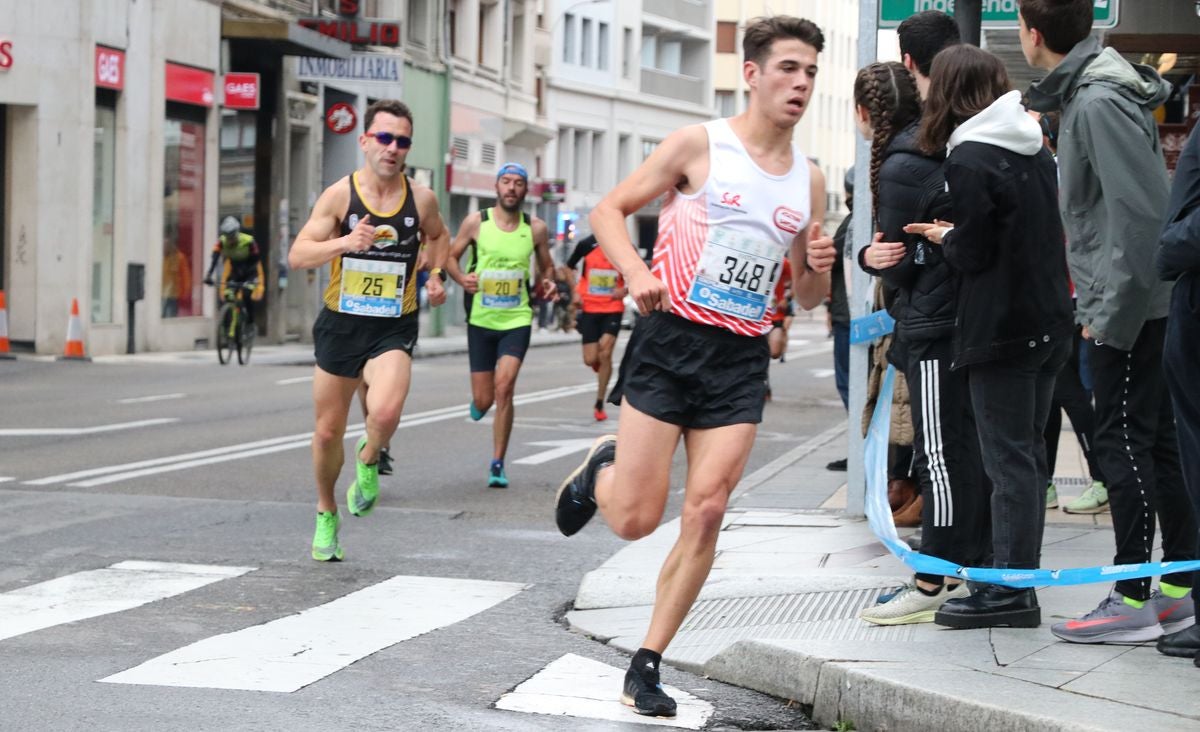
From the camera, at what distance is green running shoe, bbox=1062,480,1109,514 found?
10.0m

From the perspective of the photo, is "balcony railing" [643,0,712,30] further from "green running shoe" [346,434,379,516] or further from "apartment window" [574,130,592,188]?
"green running shoe" [346,434,379,516]

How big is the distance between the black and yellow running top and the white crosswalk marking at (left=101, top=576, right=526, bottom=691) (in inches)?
55.1

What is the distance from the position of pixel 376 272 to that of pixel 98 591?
7.14 ft

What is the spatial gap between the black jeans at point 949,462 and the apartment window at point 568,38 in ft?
188

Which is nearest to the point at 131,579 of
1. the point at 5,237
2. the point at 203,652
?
the point at 203,652

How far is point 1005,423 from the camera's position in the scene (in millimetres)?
6395

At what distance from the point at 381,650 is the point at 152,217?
79.8ft

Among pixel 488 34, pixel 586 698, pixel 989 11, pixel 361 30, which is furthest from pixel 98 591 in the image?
pixel 488 34

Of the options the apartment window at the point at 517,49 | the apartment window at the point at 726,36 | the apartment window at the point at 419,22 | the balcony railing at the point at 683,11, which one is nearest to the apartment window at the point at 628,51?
the balcony railing at the point at 683,11

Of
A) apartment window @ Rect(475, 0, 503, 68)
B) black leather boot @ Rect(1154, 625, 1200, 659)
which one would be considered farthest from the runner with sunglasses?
apartment window @ Rect(475, 0, 503, 68)

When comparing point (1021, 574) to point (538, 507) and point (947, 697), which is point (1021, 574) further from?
point (538, 507)

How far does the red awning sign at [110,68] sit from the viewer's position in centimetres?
2816

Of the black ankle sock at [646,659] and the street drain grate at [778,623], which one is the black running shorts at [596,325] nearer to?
the street drain grate at [778,623]

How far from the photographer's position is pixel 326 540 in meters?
8.73
